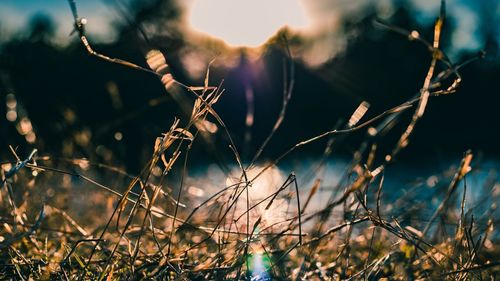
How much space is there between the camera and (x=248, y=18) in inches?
41.7

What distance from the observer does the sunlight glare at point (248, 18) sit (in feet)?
3.00

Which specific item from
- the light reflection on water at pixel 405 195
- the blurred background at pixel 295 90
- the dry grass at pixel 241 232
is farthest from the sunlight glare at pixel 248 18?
the blurred background at pixel 295 90

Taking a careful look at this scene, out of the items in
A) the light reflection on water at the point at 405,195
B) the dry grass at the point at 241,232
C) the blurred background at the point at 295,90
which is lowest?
the dry grass at the point at 241,232

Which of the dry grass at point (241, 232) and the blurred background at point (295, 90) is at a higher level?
the blurred background at point (295, 90)

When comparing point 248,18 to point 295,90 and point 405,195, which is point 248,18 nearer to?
point 405,195

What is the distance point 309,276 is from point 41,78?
9538mm

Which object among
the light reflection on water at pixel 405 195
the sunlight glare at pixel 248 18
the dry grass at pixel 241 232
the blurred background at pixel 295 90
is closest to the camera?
the dry grass at pixel 241 232

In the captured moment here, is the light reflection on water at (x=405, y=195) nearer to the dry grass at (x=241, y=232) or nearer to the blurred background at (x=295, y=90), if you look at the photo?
the dry grass at (x=241, y=232)

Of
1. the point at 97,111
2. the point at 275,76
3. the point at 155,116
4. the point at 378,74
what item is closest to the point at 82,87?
the point at 97,111

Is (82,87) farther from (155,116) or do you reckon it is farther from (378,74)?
(378,74)

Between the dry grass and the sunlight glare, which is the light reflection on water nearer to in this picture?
the dry grass

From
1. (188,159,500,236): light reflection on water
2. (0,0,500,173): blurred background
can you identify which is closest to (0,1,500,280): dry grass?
(188,159,500,236): light reflection on water

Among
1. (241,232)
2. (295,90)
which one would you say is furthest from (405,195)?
(295,90)

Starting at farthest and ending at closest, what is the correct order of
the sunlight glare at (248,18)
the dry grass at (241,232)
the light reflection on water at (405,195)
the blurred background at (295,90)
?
the blurred background at (295,90), the light reflection on water at (405,195), the sunlight glare at (248,18), the dry grass at (241,232)
